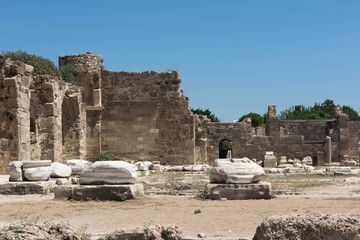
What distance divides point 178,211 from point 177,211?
2cm

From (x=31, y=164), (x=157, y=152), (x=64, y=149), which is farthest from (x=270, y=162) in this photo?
(x=31, y=164)

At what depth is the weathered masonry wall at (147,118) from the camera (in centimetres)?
2595

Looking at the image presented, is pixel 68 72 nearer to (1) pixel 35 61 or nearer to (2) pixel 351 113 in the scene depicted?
(1) pixel 35 61

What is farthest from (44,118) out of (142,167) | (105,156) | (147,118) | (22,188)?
(22,188)

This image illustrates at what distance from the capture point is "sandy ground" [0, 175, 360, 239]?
797cm

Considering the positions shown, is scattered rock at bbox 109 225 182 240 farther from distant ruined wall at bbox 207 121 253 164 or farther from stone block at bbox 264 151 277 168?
distant ruined wall at bbox 207 121 253 164

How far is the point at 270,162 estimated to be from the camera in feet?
92.9

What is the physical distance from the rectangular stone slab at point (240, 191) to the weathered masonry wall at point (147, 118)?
45.7 feet

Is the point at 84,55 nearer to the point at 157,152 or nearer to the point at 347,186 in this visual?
the point at 157,152

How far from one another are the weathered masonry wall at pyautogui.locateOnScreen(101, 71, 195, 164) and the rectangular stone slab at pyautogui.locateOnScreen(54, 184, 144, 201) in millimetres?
13934

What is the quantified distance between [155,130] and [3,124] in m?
8.80

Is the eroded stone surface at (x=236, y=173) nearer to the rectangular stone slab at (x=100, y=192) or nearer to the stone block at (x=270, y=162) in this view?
the rectangular stone slab at (x=100, y=192)

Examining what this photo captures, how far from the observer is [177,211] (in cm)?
976

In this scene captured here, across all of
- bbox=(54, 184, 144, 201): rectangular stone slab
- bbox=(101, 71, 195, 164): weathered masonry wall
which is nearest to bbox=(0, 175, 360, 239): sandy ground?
bbox=(54, 184, 144, 201): rectangular stone slab
